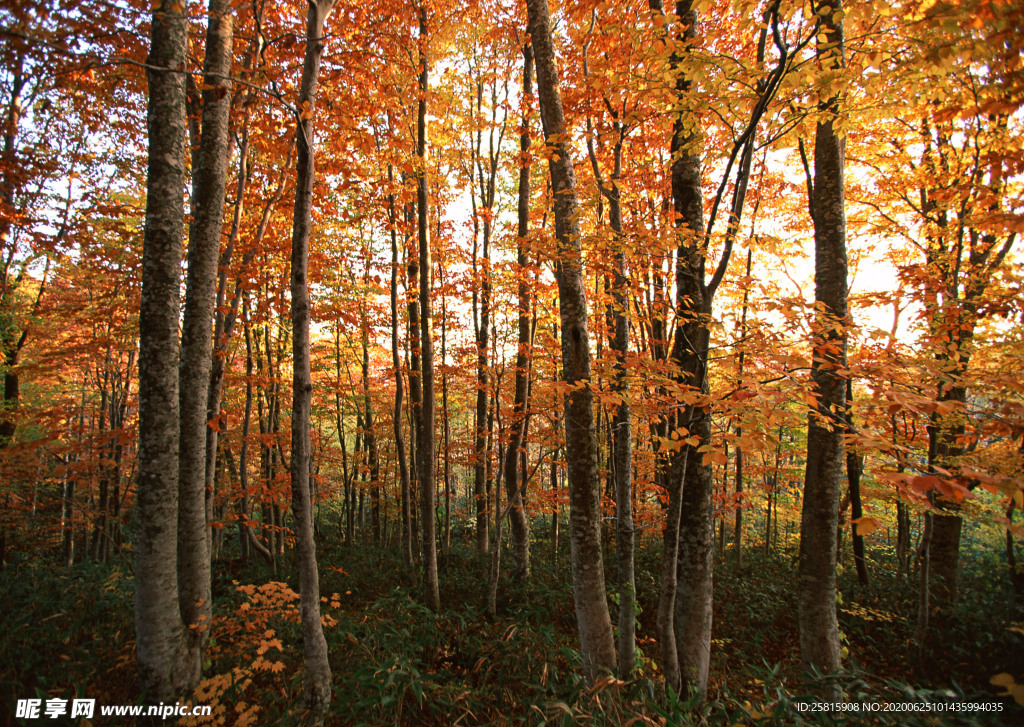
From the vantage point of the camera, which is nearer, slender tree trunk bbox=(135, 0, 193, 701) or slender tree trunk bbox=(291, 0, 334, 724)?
slender tree trunk bbox=(135, 0, 193, 701)

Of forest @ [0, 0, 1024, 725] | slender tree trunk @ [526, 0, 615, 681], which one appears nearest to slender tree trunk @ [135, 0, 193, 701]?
forest @ [0, 0, 1024, 725]

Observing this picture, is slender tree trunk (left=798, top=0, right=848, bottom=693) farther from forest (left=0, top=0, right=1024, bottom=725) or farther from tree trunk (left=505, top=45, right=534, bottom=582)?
tree trunk (left=505, top=45, right=534, bottom=582)

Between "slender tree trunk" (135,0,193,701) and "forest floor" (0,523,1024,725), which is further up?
"slender tree trunk" (135,0,193,701)

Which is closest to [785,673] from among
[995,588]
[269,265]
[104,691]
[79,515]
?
[995,588]

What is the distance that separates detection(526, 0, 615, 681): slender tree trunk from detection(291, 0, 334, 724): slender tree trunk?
7.99 feet

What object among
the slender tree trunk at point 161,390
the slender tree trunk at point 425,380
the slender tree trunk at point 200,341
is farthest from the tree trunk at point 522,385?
the slender tree trunk at point 161,390

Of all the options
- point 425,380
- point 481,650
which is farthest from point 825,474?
point 425,380

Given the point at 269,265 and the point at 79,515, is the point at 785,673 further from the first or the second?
the point at 79,515

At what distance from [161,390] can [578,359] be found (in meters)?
3.96

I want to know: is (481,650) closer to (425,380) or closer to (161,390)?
(425,380)

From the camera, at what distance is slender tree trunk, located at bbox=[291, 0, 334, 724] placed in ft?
12.8

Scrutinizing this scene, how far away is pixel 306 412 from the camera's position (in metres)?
4.06

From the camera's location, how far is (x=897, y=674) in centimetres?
658

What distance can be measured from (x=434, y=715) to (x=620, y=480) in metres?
3.11
